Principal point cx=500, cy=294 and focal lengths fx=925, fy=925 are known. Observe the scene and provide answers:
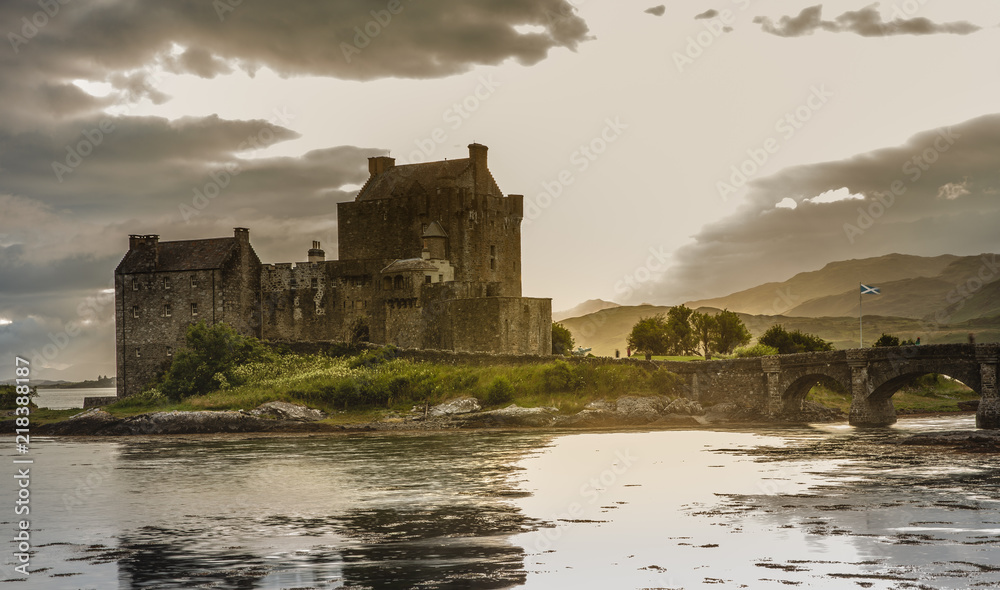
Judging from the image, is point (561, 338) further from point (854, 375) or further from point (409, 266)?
point (854, 375)

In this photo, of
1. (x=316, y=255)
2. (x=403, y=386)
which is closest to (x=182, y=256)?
(x=316, y=255)

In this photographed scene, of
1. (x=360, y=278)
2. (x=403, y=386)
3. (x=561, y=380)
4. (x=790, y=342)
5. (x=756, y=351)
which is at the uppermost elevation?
(x=360, y=278)

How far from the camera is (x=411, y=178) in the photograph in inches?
2948

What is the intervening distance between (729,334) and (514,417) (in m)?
42.7

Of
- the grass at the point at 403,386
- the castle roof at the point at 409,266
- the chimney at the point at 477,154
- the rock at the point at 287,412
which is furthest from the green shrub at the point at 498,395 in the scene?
the chimney at the point at 477,154

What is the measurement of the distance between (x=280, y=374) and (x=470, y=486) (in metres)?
36.2

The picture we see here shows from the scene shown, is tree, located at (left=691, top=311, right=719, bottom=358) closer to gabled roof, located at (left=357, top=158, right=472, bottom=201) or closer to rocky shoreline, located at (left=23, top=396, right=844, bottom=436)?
rocky shoreline, located at (left=23, top=396, right=844, bottom=436)

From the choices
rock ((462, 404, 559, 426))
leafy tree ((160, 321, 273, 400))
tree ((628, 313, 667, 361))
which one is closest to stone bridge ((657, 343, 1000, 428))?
rock ((462, 404, 559, 426))

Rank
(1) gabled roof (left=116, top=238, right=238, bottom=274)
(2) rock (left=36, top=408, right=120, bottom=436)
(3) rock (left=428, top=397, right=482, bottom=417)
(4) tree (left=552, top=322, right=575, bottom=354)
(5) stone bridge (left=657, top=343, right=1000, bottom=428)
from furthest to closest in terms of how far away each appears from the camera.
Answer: (4) tree (left=552, top=322, right=575, bottom=354) → (1) gabled roof (left=116, top=238, right=238, bottom=274) → (2) rock (left=36, top=408, right=120, bottom=436) → (3) rock (left=428, top=397, right=482, bottom=417) → (5) stone bridge (left=657, top=343, right=1000, bottom=428)

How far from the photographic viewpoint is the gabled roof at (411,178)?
72.4 m

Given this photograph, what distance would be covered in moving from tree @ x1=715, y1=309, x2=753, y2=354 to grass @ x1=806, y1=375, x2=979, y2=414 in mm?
18421

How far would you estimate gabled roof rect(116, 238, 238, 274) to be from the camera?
6956cm

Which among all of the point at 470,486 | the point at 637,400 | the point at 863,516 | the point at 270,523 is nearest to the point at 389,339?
the point at 637,400

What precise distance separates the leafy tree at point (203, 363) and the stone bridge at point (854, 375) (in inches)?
1180
